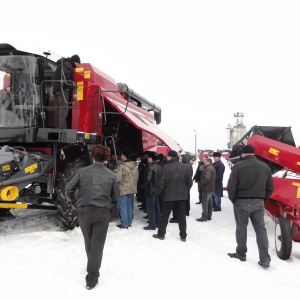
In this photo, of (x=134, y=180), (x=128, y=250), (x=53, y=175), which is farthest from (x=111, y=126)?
(x=128, y=250)

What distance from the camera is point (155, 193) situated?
6617mm

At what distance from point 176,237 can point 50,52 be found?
160 inches

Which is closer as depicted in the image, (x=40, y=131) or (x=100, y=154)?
(x=100, y=154)

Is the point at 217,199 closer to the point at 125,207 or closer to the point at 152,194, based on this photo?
the point at 152,194

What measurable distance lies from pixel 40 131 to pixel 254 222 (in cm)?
379

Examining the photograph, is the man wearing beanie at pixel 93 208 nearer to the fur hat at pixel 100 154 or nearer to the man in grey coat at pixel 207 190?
the fur hat at pixel 100 154

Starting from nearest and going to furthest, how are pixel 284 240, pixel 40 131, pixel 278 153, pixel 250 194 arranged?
pixel 250 194 → pixel 284 240 → pixel 40 131 → pixel 278 153

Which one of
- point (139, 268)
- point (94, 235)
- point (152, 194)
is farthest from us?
point (152, 194)

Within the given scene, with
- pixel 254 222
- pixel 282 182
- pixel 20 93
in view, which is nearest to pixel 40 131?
pixel 20 93

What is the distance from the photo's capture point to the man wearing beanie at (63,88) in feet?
19.2

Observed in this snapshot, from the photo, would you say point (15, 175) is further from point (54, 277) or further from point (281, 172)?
point (281, 172)

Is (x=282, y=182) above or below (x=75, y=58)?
below

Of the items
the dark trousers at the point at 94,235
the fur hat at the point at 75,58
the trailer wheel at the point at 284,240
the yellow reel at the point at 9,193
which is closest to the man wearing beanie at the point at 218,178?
the trailer wheel at the point at 284,240

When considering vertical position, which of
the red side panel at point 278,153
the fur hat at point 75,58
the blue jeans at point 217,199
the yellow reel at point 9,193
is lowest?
the blue jeans at point 217,199
